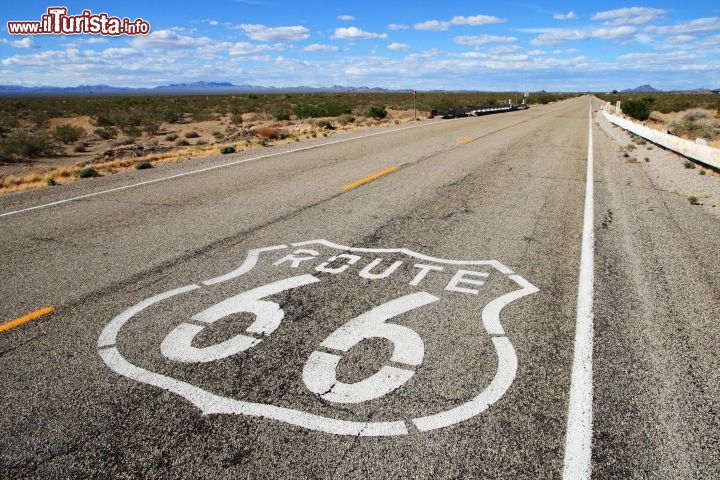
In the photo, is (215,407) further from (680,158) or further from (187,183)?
(680,158)

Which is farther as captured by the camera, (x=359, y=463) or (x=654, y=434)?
(x=654, y=434)

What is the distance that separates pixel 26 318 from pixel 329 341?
7.76ft

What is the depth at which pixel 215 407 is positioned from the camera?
2.58 meters

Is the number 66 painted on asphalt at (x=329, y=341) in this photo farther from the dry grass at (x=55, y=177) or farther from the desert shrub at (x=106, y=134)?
the desert shrub at (x=106, y=134)

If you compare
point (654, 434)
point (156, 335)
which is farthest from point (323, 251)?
point (654, 434)

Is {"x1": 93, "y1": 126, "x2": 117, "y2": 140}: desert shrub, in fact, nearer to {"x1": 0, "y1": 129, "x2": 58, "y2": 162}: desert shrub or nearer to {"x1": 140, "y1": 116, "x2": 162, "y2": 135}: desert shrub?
{"x1": 140, "y1": 116, "x2": 162, "y2": 135}: desert shrub

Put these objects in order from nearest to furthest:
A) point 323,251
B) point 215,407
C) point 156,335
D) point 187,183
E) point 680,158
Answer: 1. point 215,407
2. point 156,335
3. point 323,251
4. point 187,183
5. point 680,158

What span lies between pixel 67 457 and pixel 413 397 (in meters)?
1.77

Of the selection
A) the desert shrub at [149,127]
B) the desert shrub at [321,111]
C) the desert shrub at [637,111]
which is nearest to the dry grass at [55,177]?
the desert shrub at [149,127]

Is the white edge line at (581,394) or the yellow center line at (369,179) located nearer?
the white edge line at (581,394)

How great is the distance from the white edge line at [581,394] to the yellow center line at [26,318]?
12.3ft

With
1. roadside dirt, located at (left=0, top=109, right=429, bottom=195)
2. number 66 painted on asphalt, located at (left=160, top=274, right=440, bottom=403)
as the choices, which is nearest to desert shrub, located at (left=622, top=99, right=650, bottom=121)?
roadside dirt, located at (left=0, top=109, right=429, bottom=195)

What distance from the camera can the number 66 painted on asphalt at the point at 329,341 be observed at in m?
2.76

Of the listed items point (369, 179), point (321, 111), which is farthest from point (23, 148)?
point (321, 111)
